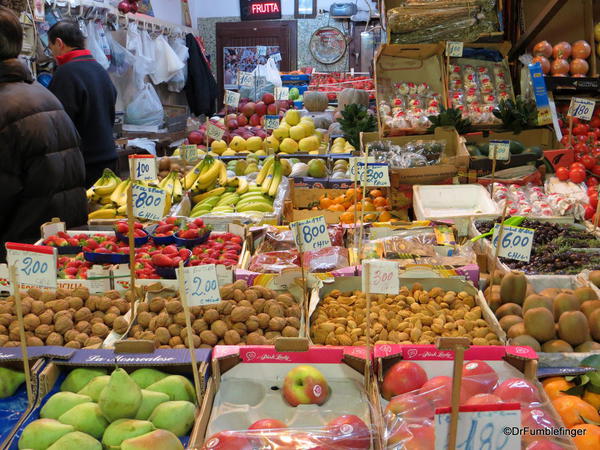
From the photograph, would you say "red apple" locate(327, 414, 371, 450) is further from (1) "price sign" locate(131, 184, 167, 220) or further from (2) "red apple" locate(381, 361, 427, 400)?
(1) "price sign" locate(131, 184, 167, 220)

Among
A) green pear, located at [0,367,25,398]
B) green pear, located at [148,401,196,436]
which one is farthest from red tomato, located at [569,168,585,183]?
green pear, located at [0,367,25,398]

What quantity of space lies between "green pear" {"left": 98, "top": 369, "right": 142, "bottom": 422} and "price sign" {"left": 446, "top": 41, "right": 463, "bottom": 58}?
168 inches

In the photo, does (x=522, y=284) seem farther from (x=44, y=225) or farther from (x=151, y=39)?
(x=151, y=39)

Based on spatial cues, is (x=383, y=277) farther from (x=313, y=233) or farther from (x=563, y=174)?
(x=563, y=174)

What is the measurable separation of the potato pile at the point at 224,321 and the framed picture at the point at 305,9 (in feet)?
32.5

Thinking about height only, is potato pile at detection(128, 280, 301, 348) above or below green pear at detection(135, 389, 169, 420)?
above

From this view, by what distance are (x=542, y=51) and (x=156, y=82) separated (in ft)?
17.1

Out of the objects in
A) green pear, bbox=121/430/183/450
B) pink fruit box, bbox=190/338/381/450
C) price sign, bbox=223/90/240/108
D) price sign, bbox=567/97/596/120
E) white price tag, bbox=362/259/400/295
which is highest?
price sign, bbox=223/90/240/108

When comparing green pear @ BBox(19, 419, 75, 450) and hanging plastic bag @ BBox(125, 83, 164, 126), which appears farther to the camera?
hanging plastic bag @ BBox(125, 83, 164, 126)

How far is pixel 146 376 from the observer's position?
5.57 ft

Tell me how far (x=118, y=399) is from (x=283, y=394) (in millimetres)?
487

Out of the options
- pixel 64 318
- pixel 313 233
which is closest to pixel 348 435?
pixel 313 233

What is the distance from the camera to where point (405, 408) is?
1.49 metres

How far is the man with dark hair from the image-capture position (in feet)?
14.4
